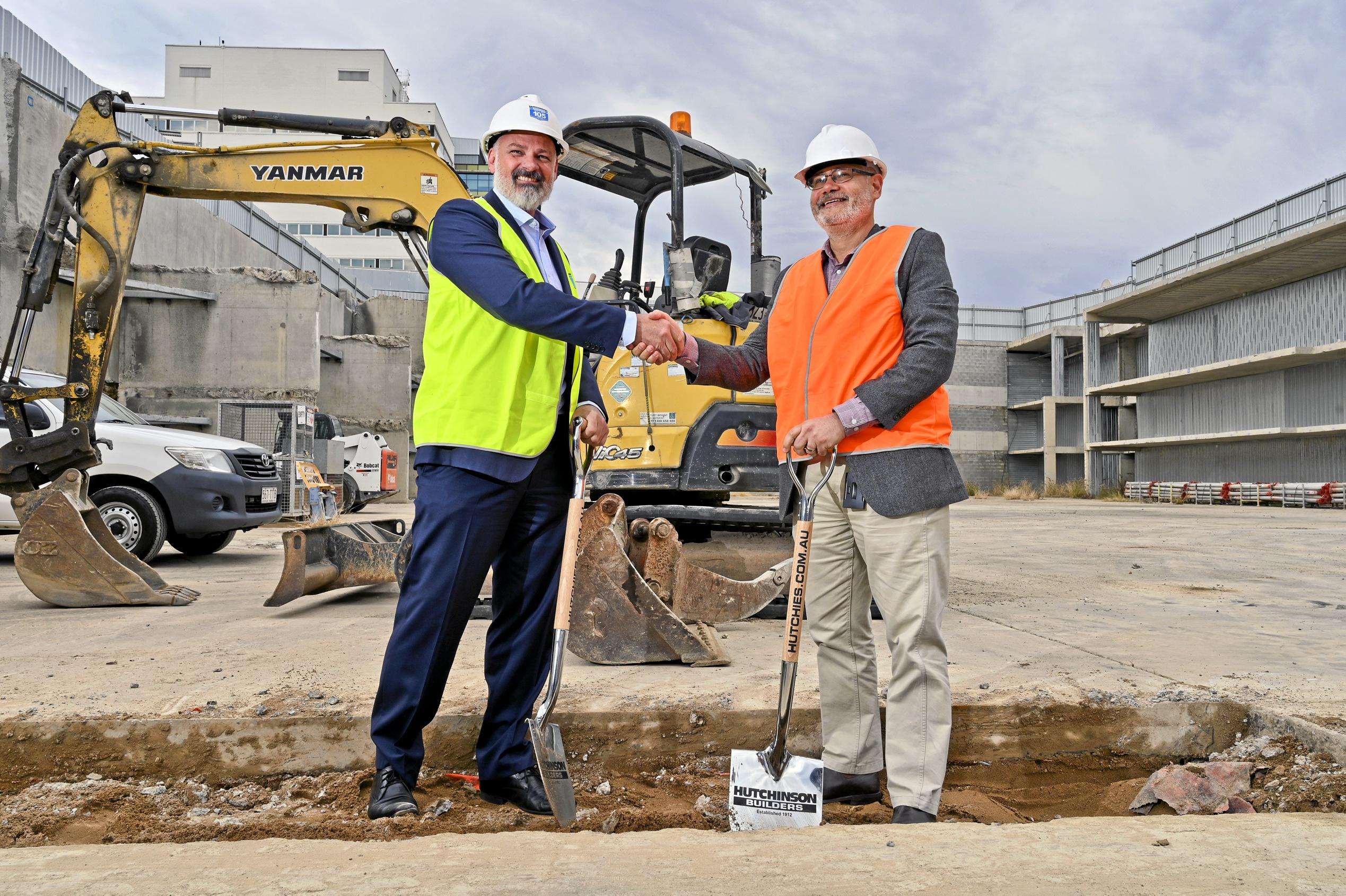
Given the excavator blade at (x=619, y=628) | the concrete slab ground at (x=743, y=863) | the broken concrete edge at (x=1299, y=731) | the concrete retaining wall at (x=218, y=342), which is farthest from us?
the concrete retaining wall at (x=218, y=342)

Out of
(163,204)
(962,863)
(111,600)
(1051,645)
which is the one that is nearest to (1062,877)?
(962,863)

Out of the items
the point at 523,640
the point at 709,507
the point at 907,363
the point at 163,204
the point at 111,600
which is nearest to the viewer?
the point at 907,363

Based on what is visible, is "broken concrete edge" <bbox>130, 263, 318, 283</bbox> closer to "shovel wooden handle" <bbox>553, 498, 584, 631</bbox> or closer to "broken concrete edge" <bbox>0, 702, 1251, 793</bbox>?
"broken concrete edge" <bbox>0, 702, 1251, 793</bbox>

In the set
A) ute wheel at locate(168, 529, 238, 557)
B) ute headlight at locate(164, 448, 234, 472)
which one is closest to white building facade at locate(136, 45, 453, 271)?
ute wheel at locate(168, 529, 238, 557)

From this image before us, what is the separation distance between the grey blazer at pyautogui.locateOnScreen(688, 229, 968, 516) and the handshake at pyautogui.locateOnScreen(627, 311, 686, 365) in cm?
68

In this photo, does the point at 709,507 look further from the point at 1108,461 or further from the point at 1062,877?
the point at 1108,461

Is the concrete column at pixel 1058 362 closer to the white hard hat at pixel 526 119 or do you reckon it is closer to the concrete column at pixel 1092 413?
the concrete column at pixel 1092 413

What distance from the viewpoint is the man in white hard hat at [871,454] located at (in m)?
2.90

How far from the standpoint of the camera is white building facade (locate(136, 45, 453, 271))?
59344 mm

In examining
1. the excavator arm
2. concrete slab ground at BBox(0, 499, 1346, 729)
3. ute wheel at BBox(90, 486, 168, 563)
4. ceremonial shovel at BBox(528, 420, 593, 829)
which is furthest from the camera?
ute wheel at BBox(90, 486, 168, 563)

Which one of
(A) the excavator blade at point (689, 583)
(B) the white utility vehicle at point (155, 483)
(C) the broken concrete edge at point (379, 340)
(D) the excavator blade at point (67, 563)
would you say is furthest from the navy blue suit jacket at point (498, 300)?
(C) the broken concrete edge at point (379, 340)

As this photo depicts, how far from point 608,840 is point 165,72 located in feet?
236

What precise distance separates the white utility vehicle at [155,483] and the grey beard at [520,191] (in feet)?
24.5

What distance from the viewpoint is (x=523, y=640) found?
3.18 m
